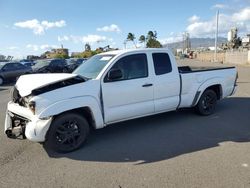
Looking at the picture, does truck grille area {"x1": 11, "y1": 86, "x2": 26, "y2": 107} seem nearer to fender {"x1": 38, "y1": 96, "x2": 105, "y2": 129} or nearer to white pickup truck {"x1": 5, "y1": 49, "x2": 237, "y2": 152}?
white pickup truck {"x1": 5, "y1": 49, "x2": 237, "y2": 152}

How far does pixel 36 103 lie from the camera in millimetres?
5254

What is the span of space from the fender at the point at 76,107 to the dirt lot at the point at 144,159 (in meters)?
0.60

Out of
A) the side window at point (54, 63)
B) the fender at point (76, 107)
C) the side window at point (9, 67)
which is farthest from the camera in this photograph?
the side window at point (54, 63)

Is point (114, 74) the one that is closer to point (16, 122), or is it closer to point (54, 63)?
point (16, 122)

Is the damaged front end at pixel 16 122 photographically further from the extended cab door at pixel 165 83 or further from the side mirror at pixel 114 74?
the extended cab door at pixel 165 83

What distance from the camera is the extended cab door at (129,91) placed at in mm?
6070

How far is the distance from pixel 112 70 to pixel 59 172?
2341 mm

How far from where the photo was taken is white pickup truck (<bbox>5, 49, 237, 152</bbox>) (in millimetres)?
5395

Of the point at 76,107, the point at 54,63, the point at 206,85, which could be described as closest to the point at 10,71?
the point at 54,63

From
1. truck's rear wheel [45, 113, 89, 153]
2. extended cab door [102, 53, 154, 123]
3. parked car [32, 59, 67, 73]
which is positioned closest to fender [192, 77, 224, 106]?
extended cab door [102, 53, 154, 123]

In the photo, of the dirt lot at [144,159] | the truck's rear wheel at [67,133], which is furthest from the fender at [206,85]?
the truck's rear wheel at [67,133]

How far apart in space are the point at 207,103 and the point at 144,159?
12.2 feet

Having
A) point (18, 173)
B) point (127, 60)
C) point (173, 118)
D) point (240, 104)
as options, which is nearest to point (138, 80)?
point (127, 60)

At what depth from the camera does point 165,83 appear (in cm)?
696
